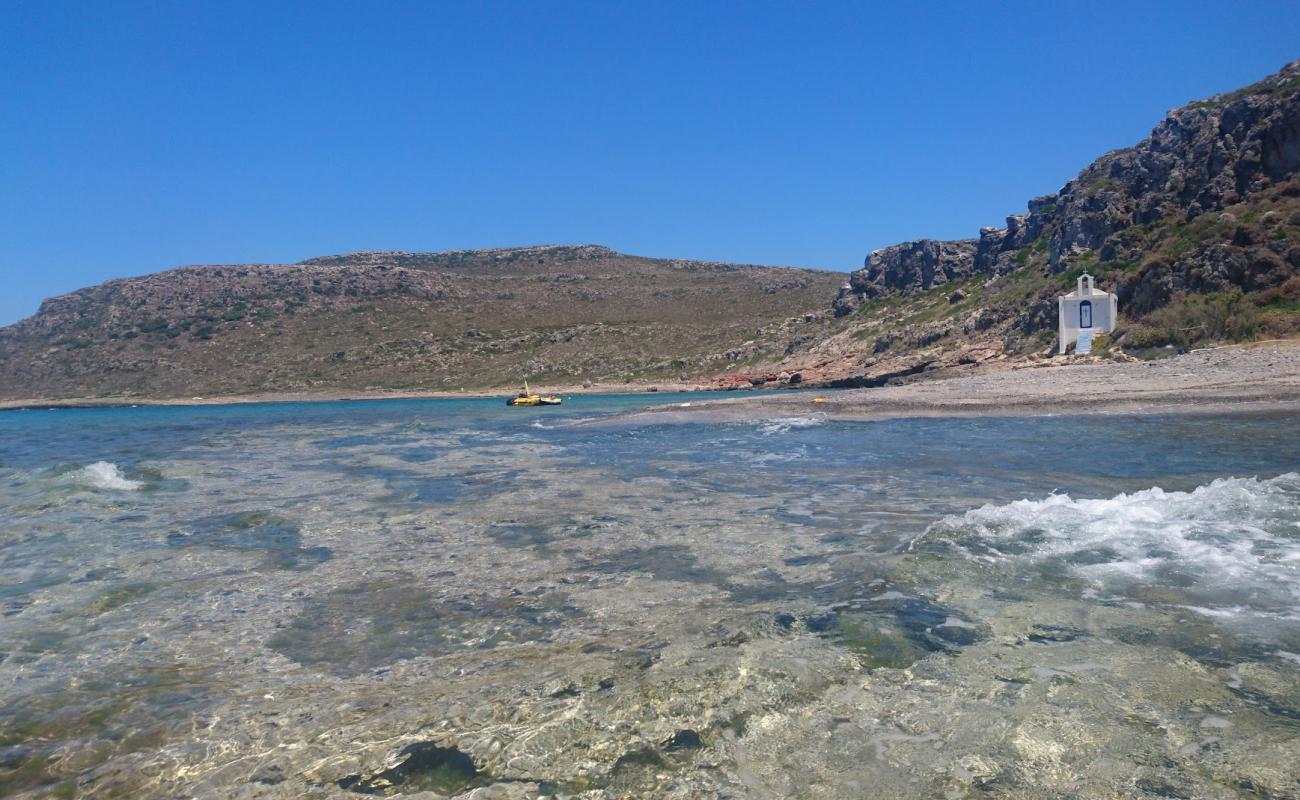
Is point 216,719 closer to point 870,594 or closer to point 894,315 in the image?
point 870,594

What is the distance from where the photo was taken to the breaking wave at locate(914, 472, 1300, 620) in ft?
19.8

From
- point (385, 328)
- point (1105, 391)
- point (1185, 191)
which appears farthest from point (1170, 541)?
point (385, 328)

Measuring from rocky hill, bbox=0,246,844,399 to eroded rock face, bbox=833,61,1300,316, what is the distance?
21.6 meters

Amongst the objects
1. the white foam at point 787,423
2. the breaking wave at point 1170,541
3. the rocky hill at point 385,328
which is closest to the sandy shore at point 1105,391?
the white foam at point 787,423

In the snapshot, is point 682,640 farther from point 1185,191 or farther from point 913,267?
point 913,267

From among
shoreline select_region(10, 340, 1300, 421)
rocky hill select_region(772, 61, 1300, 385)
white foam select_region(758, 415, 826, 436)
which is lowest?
white foam select_region(758, 415, 826, 436)

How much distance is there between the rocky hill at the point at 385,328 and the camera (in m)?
74.2

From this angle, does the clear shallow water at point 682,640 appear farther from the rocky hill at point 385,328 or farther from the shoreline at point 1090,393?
the rocky hill at point 385,328

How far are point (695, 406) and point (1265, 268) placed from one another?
2460 cm

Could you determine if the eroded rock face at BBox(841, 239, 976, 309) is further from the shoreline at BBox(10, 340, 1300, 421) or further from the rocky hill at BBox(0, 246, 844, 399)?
the shoreline at BBox(10, 340, 1300, 421)

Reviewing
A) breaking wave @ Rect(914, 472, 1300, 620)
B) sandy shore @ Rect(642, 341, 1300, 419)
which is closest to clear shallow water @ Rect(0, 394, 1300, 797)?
breaking wave @ Rect(914, 472, 1300, 620)

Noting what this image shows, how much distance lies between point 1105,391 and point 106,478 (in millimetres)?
28043

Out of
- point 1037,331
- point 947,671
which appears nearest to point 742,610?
point 947,671

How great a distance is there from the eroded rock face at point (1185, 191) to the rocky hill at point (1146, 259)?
72 millimetres
